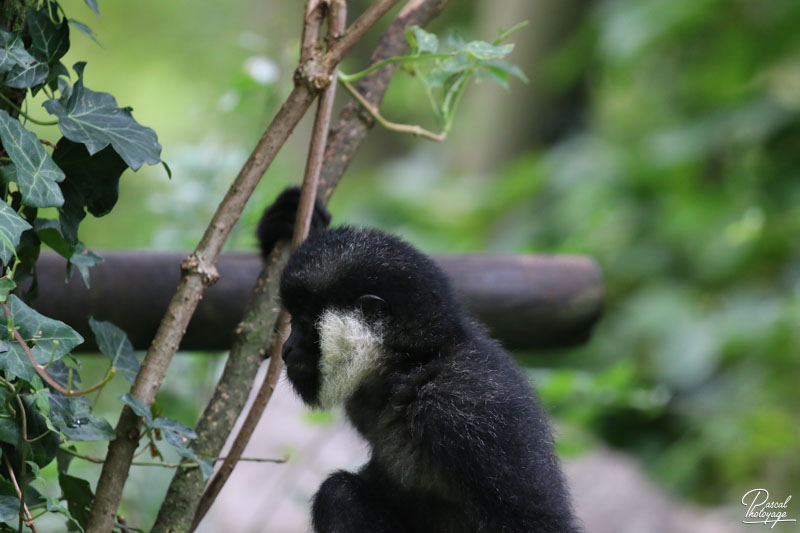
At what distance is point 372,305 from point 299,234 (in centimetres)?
29

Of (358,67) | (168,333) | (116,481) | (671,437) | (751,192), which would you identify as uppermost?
(358,67)

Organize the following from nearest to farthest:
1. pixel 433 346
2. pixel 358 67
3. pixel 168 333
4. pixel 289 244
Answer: pixel 168 333
pixel 433 346
pixel 289 244
pixel 358 67

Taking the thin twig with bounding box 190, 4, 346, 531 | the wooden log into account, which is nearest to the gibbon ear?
the thin twig with bounding box 190, 4, 346, 531

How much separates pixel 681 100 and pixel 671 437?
9.28 feet

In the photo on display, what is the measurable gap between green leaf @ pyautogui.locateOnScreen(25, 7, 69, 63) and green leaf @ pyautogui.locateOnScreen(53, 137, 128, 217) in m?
0.17

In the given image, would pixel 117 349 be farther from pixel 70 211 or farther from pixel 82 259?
pixel 70 211

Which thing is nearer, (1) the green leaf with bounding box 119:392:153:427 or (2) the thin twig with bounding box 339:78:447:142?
(1) the green leaf with bounding box 119:392:153:427

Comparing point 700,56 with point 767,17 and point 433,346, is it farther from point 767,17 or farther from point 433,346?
point 433,346

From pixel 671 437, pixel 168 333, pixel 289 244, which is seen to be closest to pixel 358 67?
pixel 671 437

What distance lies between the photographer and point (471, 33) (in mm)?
9930

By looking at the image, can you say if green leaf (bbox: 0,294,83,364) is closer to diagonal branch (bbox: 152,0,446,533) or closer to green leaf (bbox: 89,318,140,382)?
green leaf (bbox: 89,318,140,382)

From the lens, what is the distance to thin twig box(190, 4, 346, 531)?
83.4 inches
